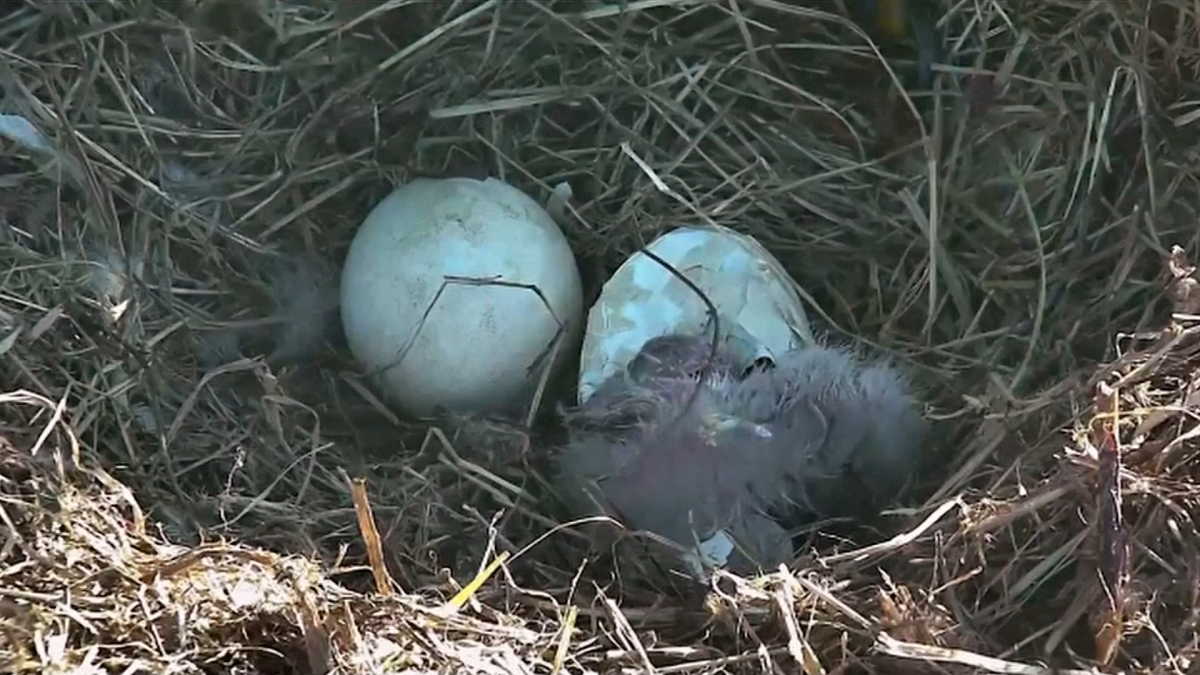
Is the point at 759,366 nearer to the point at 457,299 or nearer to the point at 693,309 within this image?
the point at 693,309

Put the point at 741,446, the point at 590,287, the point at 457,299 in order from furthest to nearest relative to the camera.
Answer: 1. the point at 590,287
2. the point at 457,299
3. the point at 741,446

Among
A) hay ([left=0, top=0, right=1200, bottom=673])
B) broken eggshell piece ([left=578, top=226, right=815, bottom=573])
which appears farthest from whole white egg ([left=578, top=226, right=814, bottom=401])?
hay ([left=0, top=0, right=1200, bottom=673])

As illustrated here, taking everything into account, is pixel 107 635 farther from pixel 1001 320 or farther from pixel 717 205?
pixel 1001 320

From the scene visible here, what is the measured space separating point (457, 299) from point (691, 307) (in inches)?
10.3

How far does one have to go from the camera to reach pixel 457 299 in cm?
161

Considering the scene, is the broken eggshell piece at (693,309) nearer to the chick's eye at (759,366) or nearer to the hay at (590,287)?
the chick's eye at (759,366)

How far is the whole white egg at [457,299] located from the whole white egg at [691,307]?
7 centimetres

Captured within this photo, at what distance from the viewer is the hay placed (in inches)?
50.5

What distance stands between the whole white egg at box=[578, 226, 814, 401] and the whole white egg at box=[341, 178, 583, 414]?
69mm

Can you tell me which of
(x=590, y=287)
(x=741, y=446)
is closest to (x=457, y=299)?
(x=590, y=287)

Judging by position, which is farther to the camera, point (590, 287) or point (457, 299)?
point (590, 287)

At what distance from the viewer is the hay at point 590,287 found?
1283 millimetres

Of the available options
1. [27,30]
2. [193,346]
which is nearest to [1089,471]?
[193,346]

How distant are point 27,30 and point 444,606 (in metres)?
1.01
